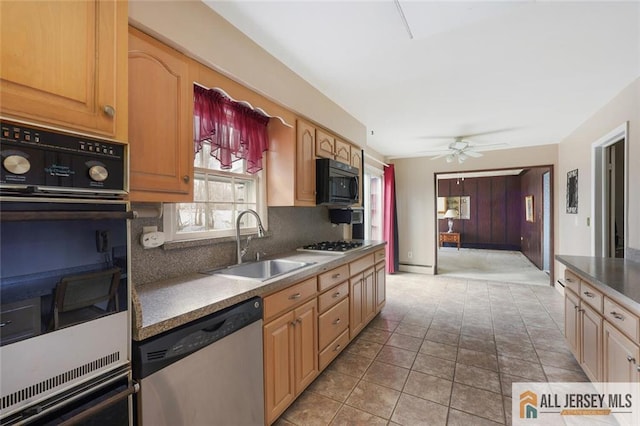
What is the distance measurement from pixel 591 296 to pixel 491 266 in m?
5.09

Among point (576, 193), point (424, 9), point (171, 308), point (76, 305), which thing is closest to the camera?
point (76, 305)

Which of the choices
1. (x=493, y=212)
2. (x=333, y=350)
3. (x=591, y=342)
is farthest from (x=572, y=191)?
(x=493, y=212)

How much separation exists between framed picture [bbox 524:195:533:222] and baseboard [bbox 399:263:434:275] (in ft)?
12.3

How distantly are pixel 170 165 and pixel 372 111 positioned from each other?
250 centimetres

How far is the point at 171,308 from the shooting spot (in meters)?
1.20

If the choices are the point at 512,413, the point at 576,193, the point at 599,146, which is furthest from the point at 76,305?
the point at 576,193

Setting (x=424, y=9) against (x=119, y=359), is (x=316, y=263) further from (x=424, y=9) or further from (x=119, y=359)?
(x=424, y=9)

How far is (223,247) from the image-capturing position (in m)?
2.07

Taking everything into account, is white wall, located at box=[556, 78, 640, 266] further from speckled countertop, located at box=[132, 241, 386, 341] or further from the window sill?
the window sill

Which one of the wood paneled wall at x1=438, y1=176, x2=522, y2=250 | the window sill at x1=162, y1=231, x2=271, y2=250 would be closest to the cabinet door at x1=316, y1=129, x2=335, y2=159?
the window sill at x1=162, y1=231, x2=271, y2=250

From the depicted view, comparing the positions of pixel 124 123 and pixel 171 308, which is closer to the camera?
pixel 124 123

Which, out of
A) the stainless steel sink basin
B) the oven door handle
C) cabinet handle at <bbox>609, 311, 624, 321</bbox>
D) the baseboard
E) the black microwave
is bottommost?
the baseboard

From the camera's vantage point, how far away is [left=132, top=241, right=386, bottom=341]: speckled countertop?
3.46ft

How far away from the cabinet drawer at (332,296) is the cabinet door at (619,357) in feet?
5.60
